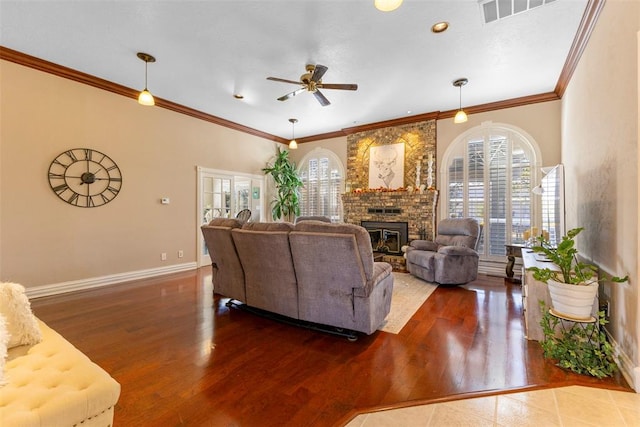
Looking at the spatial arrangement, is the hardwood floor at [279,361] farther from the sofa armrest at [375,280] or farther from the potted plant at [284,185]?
the potted plant at [284,185]

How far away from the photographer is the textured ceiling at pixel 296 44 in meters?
2.76

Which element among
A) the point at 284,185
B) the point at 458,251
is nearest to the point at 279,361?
the point at 458,251

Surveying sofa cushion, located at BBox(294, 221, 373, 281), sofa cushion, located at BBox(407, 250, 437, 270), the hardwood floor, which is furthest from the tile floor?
sofa cushion, located at BBox(407, 250, 437, 270)

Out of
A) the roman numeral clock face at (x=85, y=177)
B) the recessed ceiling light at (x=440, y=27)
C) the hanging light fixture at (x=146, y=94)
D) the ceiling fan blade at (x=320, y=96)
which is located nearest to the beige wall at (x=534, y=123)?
the recessed ceiling light at (x=440, y=27)

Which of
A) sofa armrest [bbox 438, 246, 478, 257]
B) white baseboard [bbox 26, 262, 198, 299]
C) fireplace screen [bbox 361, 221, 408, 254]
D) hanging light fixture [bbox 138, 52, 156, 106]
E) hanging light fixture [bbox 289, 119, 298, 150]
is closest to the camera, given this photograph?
hanging light fixture [bbox 138, 52, 156, 106]

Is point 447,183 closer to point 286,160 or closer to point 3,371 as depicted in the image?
point 286,160

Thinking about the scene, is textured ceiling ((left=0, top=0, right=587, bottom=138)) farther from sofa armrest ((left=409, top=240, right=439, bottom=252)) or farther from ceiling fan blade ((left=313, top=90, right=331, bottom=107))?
sofa armrest ((left=409, top=240, right=439, bottom=252))

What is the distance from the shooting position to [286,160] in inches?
288

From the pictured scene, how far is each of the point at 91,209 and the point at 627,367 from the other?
611 cm

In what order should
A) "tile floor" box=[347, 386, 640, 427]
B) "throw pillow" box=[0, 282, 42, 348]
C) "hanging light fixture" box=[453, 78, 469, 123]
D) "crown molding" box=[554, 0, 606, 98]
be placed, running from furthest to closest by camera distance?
"hanging light fixture" box=[453, 78, 469, 123]
"crown molding" box=[554, 0, 606, 98]
"tile floor" box=[347, 386, 640, 427]
"throw pillow" box=[0, 282, 42, 348]

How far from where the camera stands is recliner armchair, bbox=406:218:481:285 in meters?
4.27

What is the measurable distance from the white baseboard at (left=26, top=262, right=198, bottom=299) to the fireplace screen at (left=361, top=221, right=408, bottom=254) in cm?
394

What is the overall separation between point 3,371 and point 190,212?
4529 mm

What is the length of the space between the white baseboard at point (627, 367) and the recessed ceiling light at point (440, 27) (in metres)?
3.22
